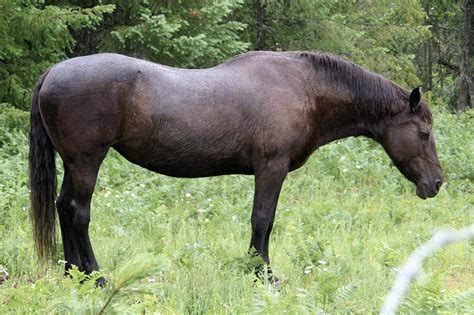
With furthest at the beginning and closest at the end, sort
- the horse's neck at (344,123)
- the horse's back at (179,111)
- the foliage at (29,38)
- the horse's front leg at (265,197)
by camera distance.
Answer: the foliage at (29,38), the horse's neck at (344,123), the horse's front leg at (265,197), the horse's back at (179,111)

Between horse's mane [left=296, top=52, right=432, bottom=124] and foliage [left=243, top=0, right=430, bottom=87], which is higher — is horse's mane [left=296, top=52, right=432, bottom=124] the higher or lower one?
the higher one

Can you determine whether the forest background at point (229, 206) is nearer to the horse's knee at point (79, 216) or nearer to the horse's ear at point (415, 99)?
the horse's knee at point (79, 216)

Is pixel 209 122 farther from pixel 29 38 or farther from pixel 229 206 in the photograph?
pixel 29 38

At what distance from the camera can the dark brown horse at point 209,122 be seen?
16.3 ft

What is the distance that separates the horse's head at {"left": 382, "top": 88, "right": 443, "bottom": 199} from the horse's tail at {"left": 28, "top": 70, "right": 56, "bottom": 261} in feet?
9.61

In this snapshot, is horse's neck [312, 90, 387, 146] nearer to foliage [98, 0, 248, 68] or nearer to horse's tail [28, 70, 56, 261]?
horse's tail [28, 70, 56, 261]

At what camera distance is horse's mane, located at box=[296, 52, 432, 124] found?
19.2 ft

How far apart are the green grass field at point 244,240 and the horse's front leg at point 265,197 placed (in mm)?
284

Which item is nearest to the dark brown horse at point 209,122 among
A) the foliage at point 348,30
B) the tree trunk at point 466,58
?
the foliage at point 348,30

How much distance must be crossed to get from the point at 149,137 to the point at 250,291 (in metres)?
1.43

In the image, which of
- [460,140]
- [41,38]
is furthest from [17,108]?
[460,140]

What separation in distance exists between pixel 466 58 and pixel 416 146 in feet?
45.5

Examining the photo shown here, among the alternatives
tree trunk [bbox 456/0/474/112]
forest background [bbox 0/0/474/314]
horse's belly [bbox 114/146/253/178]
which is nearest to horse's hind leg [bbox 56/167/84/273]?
forest background [bbox 0/0/474/314]

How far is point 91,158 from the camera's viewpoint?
197 inches
